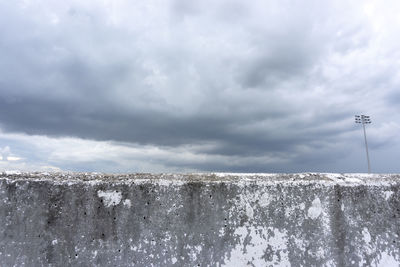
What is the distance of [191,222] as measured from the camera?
8.38 feet

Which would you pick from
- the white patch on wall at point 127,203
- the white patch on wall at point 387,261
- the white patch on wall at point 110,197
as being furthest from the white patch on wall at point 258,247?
the white patch on wall at point 110,197

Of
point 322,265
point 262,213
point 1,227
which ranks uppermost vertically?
point 262,213

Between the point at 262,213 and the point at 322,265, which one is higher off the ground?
the point at 262,213

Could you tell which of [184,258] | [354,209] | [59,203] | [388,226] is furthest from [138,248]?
[388,226]

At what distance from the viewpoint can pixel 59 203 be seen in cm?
260

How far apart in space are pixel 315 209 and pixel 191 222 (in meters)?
1.15

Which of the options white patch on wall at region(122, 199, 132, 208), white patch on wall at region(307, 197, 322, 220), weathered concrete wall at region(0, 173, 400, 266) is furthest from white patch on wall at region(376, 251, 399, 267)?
white patch on wall at region(122, 199, 132, 208)

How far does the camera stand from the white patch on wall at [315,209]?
2.64 m

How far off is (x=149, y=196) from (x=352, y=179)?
197 cm

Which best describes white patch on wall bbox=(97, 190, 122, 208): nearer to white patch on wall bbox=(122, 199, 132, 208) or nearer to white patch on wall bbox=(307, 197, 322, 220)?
white patch on wall bbox=(122, 199, 132, 208)

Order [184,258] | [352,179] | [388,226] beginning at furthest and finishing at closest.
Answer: [352,179] → [388,226] → [184,258]

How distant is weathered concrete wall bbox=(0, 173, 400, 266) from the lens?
8.23ft

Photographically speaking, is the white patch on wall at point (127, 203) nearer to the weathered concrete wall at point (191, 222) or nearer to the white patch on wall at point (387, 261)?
the weathered concrete wall at point (191, 222)

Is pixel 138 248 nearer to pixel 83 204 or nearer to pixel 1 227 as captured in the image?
pixel 83 204
